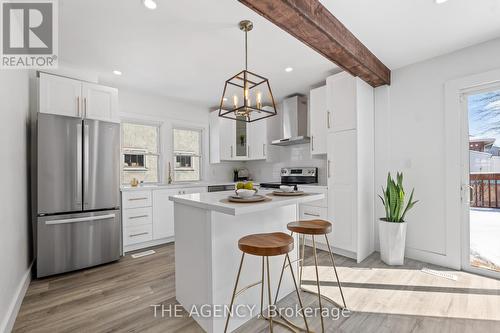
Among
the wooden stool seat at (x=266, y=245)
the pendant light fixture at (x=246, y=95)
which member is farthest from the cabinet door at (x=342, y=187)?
the wooden stool seat at (x=266, y=245)

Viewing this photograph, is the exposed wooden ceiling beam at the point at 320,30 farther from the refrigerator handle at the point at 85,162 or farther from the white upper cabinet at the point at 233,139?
the refrigerator handle at the point at 85,162

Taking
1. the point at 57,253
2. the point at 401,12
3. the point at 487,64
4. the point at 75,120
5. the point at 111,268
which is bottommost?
the point at 111,268

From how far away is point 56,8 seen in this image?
76.0 inches

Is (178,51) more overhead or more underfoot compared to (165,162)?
more overhead

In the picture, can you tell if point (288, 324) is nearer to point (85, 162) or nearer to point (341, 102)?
point (341, 102)

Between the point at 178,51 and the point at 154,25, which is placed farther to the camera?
the point at 178,51

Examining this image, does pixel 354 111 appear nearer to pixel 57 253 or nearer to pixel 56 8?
pixel 56 8

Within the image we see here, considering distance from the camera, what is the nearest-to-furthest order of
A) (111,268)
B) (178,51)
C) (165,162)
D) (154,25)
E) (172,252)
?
(154,25), (178,51), (111,268), (172,252), (165,162)

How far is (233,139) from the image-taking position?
15.8 ft

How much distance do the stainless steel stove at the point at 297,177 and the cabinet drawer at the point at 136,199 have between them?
78.0 inches

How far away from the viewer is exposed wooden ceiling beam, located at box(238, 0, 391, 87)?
1.62m

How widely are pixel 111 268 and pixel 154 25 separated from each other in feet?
9.24

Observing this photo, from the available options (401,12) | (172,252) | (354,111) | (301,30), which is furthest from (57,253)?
(401,12)

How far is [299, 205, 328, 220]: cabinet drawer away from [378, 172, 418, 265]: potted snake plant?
0.75 m
